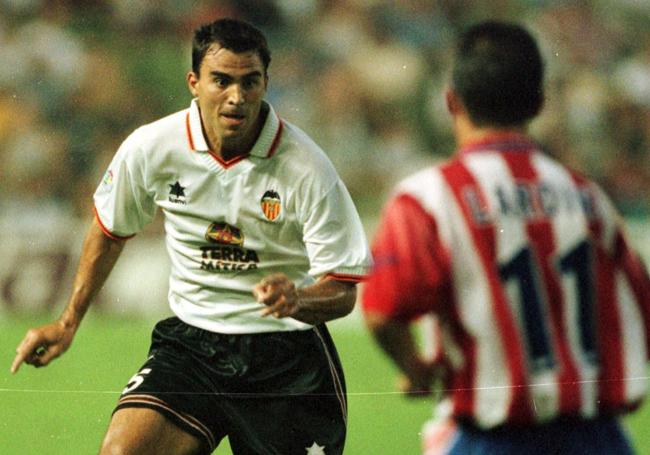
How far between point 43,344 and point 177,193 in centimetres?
51

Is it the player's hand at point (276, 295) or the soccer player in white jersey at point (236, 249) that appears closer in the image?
the player's hand at point (276, 295)

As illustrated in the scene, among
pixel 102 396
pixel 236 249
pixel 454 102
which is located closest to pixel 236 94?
pixel 236 249

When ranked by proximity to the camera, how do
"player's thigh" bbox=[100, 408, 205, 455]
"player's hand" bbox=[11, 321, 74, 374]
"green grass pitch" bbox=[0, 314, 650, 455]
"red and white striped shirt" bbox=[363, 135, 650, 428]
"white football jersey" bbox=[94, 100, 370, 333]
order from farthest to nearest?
"green grass pitch" bbox=[0, 314, 650, 455]
"white football jersey" bbox=[94, 100, 370, 333]
"player's hand" bbox=[11, 321, 74, 374]
"player's thigh" bbox=[100, 408, 205, 455]
"red and white striped shirt" bbox=[363, 135, 650, 428]

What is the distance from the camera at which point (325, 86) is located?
480 cm

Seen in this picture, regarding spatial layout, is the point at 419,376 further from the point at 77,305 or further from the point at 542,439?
the point at 77,305

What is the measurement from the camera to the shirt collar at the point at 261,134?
315 centimetres

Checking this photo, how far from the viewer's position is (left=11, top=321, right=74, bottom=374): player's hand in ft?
9.90

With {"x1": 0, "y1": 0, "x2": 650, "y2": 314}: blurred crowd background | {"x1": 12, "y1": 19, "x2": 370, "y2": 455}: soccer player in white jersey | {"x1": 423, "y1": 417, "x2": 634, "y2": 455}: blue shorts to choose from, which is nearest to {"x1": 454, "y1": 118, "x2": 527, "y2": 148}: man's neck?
{"x1": 423, "y1": 417, "x2": 634, "y2": 455}: blue shorts

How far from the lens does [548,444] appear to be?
1.96m

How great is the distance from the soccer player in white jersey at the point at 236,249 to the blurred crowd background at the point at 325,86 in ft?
4.73

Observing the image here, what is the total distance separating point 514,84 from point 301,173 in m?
1.19

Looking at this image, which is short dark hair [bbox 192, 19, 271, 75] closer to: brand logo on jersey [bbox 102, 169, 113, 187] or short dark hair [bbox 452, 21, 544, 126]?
brand logo on jersey [bbox 102, 169, 113, 187]

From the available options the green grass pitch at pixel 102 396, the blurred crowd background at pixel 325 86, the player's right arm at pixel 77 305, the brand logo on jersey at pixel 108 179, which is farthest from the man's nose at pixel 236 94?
the green grass pitch at pixel 102 396

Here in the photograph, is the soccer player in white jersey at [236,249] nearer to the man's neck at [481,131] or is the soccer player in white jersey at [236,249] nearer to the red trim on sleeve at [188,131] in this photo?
the red trim on sleeve at [188,131]
